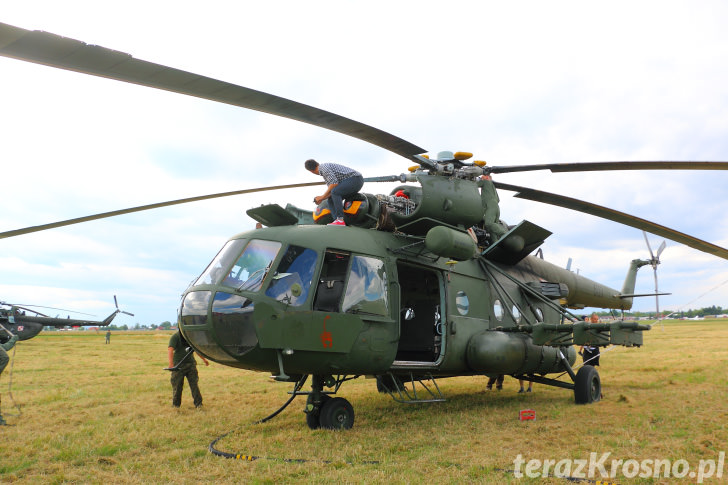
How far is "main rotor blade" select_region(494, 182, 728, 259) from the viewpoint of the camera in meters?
8.04

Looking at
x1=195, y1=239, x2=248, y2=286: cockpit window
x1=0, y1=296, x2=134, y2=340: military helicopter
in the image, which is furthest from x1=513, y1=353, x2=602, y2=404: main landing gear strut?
x1=0, y1=296, x2=134, y2=340: military helicopter

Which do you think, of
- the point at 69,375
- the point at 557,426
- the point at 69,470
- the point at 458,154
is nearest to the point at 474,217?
the point at 458,154

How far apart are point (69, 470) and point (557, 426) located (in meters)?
5.93

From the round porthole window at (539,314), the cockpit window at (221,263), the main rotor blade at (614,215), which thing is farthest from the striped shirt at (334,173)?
the round porthole window at (539,314)

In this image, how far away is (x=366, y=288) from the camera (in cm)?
693

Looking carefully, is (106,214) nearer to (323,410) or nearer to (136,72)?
(136,72)

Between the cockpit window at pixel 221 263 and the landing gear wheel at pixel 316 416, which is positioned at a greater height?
the cockpit window at pixel 221 263

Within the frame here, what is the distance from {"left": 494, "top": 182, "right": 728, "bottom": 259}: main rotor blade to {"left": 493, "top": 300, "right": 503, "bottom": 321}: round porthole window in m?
2.08

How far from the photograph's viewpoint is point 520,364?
28.3 ft

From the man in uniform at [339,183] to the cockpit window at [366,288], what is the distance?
2.60 ft

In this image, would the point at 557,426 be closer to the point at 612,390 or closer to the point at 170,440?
the point at 612,390

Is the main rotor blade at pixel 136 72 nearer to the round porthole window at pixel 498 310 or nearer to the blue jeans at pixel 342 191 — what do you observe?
the blue jeans at pixel 342 191

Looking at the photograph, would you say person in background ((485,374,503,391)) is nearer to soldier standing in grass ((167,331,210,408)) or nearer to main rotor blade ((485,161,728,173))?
main rotor blade ((485,161,728,173))

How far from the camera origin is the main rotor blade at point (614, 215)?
8039 millimetres
